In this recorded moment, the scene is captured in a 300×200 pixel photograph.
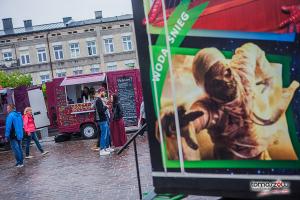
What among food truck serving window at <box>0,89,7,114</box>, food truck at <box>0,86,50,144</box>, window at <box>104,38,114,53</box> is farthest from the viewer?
window at <box>104,38,114,53</box>

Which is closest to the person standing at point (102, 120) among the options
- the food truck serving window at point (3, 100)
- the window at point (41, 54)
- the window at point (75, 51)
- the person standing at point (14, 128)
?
the person standing at point (14, 128)

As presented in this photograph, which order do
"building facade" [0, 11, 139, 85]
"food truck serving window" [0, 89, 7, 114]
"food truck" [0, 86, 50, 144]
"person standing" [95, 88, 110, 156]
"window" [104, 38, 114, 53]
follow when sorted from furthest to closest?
1. "window" [104, 38, 114, 53]
2. "building facade" [0, 11, 139, 85]
3. "food truck" [0, 86, 50, 144]
4. "food truck serving window" [0, 89, 7, 114]
5. "person standing" [95, 88, 110, 156]

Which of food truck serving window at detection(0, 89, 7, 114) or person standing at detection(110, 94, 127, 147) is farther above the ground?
food truck serving window at detection(0, 89, 7, 114)

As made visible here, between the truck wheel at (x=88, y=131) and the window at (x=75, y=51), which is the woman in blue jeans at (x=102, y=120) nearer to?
the truck wheel at (x=88, y=131)

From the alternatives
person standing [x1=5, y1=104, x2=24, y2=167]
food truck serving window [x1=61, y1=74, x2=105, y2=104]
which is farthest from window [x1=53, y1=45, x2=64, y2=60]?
person standing [x1=5, y1=104, x2=24, y2=167]

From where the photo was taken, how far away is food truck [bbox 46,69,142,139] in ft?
59.9

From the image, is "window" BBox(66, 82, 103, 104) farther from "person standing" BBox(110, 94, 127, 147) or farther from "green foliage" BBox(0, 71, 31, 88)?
"green foliage" BBox(0, 71, 31, 88)

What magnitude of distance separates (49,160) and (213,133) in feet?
34.9

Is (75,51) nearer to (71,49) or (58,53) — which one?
(71,49)

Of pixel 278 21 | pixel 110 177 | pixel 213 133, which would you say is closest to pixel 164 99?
pixel 213 133

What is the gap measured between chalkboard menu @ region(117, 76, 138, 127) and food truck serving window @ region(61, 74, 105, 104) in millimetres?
881

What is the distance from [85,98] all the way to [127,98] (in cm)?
179

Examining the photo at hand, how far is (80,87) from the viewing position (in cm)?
1858

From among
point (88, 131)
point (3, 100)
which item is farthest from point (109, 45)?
point (88, 131)
